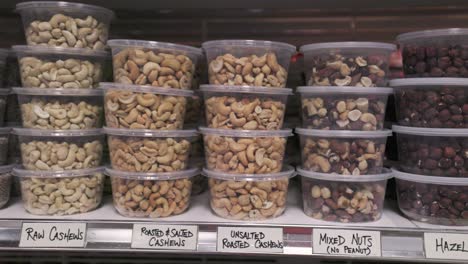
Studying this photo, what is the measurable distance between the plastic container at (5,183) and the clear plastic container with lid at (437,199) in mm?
923

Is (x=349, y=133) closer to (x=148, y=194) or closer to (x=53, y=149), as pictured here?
(x=148, y=194)

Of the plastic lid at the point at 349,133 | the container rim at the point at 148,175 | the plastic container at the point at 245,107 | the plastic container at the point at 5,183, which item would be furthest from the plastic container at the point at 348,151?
the plastic container at the point at 5,183

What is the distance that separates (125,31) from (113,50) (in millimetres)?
400

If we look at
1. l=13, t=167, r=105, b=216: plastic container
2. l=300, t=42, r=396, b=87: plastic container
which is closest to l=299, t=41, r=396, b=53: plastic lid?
l=300, t=42, r=396, b=87: plastic container

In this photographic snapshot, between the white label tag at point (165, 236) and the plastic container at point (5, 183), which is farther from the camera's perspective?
the plastic container at point (5, 183)

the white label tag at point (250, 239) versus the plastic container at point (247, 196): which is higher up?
the plastic container at point (247, 196)

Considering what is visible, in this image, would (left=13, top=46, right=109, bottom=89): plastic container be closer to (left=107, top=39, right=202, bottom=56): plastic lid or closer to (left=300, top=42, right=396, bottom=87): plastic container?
(left=107, top=39, right=202, bottom=56): plastic lid

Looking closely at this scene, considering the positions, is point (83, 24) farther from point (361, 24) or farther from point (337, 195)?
point (361, 24)

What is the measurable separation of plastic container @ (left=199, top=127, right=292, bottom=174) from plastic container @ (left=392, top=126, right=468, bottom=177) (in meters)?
0.29

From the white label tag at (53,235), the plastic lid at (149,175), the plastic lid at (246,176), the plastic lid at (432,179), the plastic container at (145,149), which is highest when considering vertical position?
the plastic container at (145,149)

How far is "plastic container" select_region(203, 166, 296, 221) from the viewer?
0.87m

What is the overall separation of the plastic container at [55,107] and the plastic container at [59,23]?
0.11 metres

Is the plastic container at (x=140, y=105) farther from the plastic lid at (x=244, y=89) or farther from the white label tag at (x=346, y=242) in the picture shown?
the white label tag at (x=346, y=242)

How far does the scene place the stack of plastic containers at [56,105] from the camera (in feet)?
2.89
